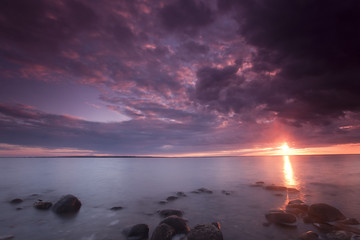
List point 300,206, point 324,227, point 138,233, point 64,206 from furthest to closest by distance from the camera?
point 64,206
point 300,206
point 324,227
point 138,233

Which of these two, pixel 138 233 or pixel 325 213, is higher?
pixel 325 213

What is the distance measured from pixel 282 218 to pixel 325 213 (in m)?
3.59

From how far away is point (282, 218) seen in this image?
14.4m

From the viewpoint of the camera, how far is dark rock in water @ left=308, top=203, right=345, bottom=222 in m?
14.1

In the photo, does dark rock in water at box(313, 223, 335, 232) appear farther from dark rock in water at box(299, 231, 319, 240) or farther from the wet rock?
dark rock in water at box(299, 231, 319, 240)

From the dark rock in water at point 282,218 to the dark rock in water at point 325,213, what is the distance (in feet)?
6.67

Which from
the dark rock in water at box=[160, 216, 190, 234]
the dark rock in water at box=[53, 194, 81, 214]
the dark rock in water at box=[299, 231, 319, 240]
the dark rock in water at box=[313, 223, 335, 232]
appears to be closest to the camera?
the dark rock in water at box=[299, 231, 319, 240]

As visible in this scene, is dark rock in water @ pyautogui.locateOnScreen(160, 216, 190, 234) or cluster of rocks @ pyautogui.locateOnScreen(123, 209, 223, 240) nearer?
cluster of rocks @ pyautogui.locateOnScreen(123, 209, 223, 240)

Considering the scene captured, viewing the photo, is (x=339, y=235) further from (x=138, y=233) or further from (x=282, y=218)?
(x=138, y=233)

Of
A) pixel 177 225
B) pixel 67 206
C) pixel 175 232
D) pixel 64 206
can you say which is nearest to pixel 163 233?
pixel 175 232

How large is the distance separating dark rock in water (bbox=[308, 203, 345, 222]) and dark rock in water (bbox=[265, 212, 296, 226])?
2034 mm

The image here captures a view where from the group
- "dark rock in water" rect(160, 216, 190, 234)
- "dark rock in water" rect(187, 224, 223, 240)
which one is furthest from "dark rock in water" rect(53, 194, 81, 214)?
"dark rock in water" rect(187, 224, 223, 240)

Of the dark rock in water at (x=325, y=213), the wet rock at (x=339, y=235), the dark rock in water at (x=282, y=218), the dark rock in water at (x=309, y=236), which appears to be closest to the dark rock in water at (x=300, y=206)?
the dark rock in water at (x=325, y=213)

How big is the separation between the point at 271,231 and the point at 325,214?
5478 millimetres
